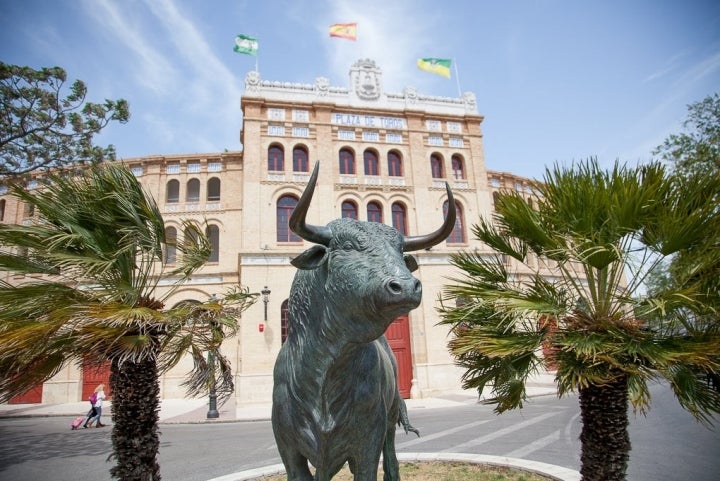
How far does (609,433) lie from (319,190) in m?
16.3

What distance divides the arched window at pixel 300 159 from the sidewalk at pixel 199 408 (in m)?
10.8

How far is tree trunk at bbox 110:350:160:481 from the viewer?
5.08 metres

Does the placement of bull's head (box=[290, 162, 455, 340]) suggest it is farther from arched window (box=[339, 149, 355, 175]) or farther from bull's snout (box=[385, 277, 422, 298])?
arched window (box=[339, 149, 355, 175])

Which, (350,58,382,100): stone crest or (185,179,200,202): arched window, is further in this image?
(185,179,200,202): arched window

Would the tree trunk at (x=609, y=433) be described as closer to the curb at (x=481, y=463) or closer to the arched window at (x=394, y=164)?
the curb at (x=481, y=463)

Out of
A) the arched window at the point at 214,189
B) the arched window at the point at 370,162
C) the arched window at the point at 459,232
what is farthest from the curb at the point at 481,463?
the arched window at the point at 214,189

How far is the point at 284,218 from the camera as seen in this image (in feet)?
63.3

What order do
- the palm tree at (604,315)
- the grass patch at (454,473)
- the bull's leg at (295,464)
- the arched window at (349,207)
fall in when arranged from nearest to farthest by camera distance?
1. the bull's leg at (295,464)
2. the palm tree at (604,315)
3. the grass patch at (454,473)
4. the arched window at (349,207)

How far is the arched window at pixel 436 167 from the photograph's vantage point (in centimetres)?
2163

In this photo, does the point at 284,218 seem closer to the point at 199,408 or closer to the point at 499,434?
the point at 199,408

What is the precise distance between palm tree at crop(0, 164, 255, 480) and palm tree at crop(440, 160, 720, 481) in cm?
367

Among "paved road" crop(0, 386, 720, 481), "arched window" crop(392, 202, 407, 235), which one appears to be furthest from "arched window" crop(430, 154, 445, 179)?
"paved road" crop(0, 386, 720, 481)

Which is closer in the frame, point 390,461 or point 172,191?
point 390,461

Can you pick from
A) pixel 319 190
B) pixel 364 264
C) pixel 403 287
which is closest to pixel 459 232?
pixel 319 190
